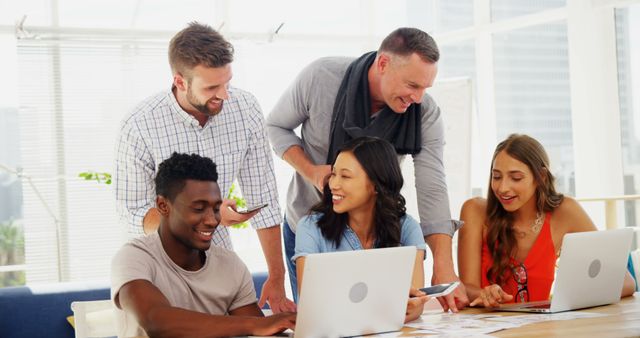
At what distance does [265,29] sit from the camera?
23.7ft

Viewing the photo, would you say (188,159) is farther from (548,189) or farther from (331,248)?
(548,189)

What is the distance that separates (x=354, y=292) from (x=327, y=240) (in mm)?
543

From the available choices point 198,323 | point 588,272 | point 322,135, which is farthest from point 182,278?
point 588,272

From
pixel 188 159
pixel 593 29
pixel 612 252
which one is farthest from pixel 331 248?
pixel 593 29

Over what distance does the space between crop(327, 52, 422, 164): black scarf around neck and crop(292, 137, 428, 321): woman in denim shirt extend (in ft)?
0.51

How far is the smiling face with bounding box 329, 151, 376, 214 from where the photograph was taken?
8.32 ft

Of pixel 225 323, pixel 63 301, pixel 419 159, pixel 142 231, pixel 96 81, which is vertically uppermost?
pixel 96 81

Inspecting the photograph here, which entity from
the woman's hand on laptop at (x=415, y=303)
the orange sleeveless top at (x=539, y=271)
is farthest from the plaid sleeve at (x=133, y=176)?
the orange sleeveless top at (x=539, y=271)

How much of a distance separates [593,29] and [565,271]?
12.5 feet

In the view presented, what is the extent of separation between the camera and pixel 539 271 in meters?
2.78

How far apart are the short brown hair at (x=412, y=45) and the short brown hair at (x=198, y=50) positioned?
1.66ft

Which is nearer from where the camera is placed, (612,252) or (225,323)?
(225,323)

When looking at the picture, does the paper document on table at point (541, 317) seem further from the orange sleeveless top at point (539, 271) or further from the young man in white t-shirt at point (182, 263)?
the young man in white t-shirt at point (182, 263)

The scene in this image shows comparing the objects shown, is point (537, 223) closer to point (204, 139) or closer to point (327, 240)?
point (327, 240)
